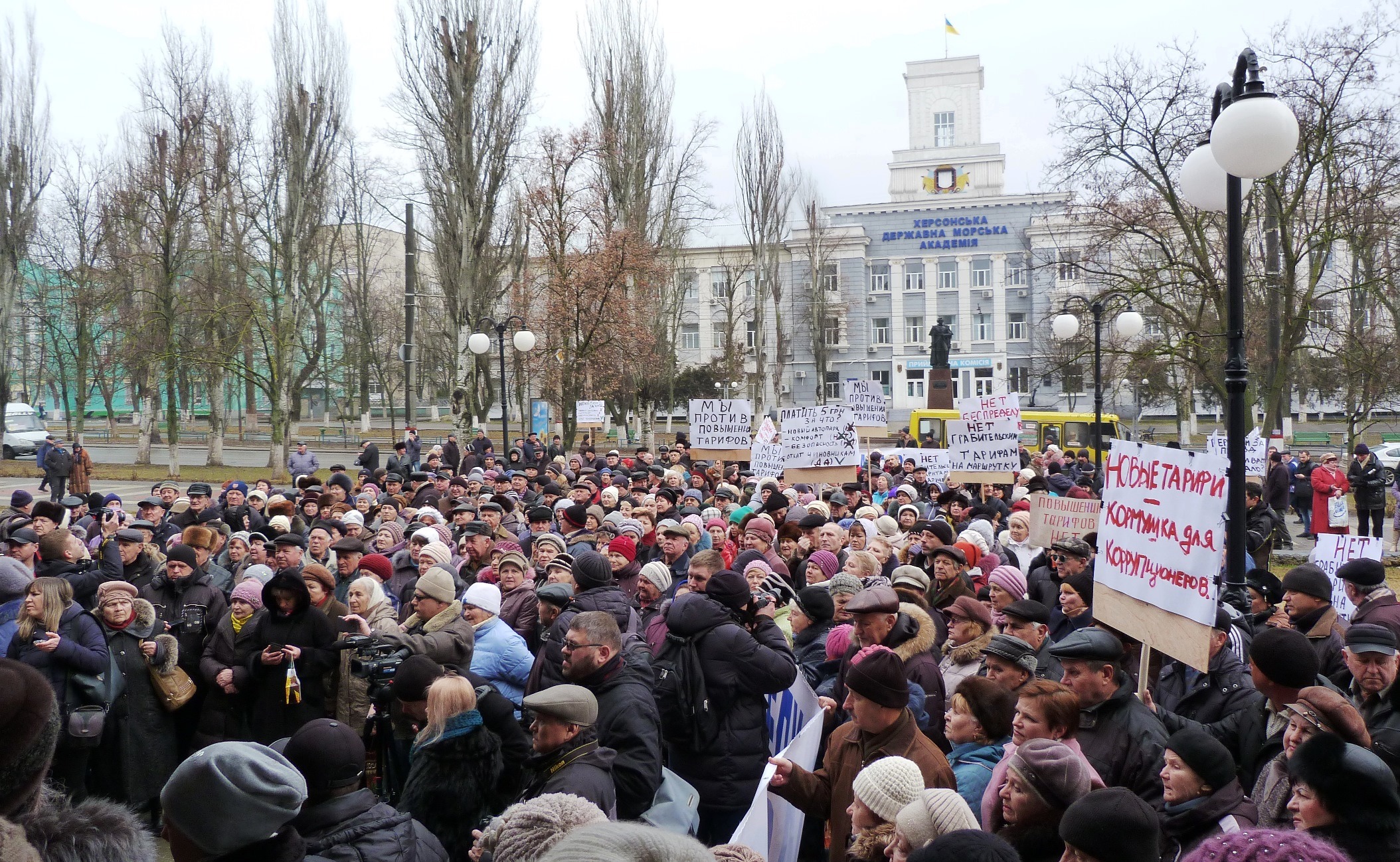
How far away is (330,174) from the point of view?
3778 cm

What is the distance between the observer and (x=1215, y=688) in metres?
5.17

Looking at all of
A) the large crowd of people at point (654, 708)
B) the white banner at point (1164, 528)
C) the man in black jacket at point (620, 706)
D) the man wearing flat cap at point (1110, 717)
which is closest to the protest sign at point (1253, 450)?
the large crowd of people at point (654, 708)

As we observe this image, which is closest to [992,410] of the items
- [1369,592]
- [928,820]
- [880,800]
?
[1369,592]

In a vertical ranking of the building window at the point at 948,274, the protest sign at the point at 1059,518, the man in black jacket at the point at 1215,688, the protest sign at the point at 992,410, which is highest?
the building window at the point at 948,274

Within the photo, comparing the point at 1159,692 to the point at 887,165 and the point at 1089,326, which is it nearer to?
the point at 1089,326

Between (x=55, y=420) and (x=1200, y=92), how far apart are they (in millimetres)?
68049

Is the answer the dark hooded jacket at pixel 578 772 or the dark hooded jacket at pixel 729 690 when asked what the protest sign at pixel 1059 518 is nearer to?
Answer: the dark hooded jacket at pixel 729 690

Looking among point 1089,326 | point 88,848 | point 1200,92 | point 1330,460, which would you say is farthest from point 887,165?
point 88,848

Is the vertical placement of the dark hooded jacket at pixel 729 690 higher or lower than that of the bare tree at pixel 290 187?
lower

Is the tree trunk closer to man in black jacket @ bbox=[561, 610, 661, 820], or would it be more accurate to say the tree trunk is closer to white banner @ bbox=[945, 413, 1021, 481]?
white banner @ bbox=[945, 413, 1021, 481]

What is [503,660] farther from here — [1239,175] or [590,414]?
[590,414]

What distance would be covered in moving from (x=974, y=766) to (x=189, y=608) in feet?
16.9

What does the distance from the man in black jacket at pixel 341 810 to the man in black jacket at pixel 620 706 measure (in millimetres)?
1053

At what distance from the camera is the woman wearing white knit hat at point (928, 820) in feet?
9.84
